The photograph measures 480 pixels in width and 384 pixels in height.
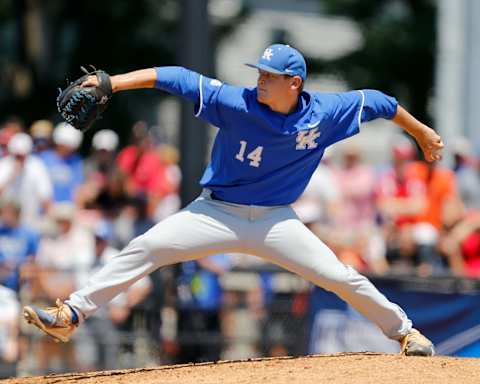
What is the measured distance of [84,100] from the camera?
7438 millimetres

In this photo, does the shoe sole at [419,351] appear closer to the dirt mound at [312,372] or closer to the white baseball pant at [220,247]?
the dirt mound at [312,372]

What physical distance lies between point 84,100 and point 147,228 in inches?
226

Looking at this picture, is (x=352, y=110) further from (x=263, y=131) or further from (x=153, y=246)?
(x=153, y=246)

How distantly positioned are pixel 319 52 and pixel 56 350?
2715 cm

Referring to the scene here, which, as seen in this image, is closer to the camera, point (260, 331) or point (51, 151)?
point (260, 331)

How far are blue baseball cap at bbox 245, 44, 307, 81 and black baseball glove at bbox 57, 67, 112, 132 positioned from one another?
0.92 m

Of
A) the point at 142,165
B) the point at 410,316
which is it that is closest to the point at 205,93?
the point at 410,316

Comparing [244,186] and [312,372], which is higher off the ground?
[244,186]

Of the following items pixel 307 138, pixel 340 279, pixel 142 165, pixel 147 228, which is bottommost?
pixel 147 228

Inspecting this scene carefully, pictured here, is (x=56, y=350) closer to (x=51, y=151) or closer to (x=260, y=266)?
(x=260, y=266)

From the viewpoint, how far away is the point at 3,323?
12.0 meters

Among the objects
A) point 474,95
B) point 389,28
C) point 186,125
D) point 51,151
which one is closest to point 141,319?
point 186,125

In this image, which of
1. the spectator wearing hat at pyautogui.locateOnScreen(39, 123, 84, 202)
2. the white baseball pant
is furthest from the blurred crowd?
the white baseball pant

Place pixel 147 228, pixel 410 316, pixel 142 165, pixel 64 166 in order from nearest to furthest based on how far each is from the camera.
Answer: pixel 410 316, pixel 147 228, pixel 64 166, pixel 142 165
